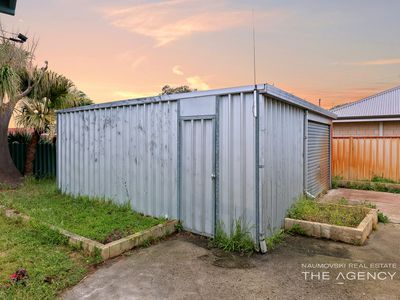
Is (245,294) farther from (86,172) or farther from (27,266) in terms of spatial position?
(86,172)

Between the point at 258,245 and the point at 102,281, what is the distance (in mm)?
2107

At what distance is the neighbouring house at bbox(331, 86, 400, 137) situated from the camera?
40.7ft

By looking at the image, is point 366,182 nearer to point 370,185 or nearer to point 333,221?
point 370,185

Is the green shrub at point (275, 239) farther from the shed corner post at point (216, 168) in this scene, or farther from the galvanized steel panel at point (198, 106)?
the galvanized steel panel at point (198, 106)

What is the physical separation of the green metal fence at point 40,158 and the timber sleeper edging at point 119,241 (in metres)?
7.06

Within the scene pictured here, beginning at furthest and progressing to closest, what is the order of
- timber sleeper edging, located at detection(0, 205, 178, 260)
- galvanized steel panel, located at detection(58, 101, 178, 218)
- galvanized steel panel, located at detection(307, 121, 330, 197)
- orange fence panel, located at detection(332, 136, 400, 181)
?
orange fence panel, located at detection(332, 136, 400, 181) → galvanized steel panel, located at detection(307, 121, 330, 197) → galvanized steel panel, located at detection(58, 101, 178, 218) → timber sleeper edging, located at detection(0, 205, 178, 260)

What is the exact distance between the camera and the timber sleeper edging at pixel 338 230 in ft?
13.3

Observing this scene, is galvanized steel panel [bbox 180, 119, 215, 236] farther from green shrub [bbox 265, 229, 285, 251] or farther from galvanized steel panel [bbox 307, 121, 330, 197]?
galvanized steel panel [bbox 307, 121, 330, 197]

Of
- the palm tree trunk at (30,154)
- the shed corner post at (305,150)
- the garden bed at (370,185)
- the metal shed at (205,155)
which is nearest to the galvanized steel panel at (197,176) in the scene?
the metal shed at (205,155)

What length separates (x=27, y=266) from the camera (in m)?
3.31

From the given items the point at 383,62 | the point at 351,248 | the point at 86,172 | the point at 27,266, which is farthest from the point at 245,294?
the point at 383,62

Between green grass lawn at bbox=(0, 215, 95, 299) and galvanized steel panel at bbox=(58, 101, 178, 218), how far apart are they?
1661 mm

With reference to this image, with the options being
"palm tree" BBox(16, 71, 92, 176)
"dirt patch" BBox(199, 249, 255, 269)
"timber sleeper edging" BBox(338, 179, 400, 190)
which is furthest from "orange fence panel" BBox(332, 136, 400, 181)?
"palm tree" BBox(16, 71, 92, 176)

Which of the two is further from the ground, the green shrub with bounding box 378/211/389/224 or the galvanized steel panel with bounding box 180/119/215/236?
the galvanized steel panel with bounding box 180/119/215/236
